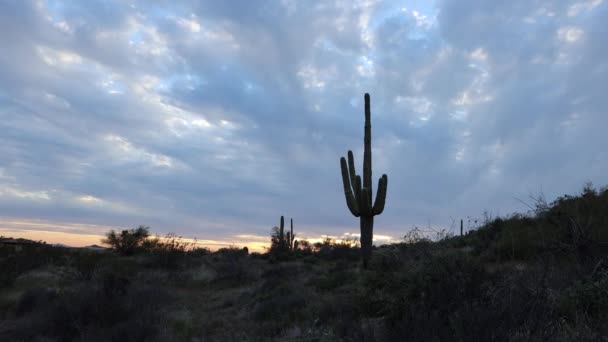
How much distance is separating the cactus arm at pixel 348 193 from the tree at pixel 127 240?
19.1 metres

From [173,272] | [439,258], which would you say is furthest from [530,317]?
[173,272]

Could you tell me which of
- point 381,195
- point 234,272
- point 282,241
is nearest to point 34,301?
point 234,272

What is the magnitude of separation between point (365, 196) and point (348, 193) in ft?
3.06

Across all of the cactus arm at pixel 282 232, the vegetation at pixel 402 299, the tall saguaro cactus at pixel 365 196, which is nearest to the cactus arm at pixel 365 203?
the tall saguaro cactus at pixel 365 196

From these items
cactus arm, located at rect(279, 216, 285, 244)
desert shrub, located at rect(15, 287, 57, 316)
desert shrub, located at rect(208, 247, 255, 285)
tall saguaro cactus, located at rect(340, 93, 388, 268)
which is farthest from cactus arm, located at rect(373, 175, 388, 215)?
cactus arm, located at rect(279, 216, 285, 244)

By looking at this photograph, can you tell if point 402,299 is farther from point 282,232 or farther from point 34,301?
point 282,232

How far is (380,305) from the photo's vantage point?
8117 millimetres

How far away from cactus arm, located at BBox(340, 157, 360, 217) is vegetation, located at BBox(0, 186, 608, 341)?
3202 mm

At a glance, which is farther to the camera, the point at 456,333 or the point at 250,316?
the point at 250,316

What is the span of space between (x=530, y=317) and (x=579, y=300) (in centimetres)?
271

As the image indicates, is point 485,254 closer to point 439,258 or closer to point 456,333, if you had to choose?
point 439,258

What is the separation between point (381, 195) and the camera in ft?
53.1

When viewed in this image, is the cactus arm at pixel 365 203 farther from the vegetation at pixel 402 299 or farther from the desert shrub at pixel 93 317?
the desert shrub at pixel 93 317

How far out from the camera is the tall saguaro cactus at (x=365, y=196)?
53.3 feet
